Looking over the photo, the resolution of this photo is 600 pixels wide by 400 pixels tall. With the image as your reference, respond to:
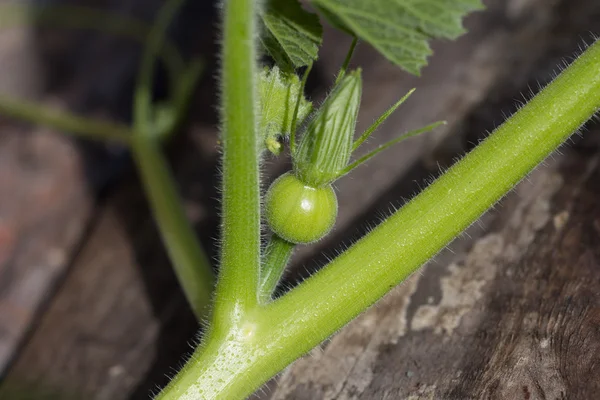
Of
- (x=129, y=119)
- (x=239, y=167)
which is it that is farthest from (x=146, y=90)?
(x=239, y=167)

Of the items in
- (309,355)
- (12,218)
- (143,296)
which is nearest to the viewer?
Answer: (309,355)

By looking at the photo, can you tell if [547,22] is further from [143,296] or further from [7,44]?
[7,44]

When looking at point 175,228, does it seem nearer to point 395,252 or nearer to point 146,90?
point 146,90

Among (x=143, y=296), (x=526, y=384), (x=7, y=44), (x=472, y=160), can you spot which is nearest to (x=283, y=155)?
(x=143, y=296)

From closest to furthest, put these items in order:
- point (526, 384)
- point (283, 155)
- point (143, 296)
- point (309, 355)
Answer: point (526, 384), point (309, 355), point (143, 296), point (283, 155)

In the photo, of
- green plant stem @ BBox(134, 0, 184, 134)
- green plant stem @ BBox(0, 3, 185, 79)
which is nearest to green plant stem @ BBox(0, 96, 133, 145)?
green plant stem @ BBox(134, 0, 184, 134)

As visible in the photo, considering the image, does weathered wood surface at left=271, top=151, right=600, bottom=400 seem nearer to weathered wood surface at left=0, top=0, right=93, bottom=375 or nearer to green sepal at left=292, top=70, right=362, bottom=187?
green sepal at left=292, top=70, right=362, bottom=187
